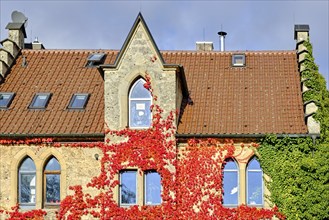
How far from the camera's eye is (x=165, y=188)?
33062 millimetres

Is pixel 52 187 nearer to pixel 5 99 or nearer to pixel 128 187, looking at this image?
pixel 128 187

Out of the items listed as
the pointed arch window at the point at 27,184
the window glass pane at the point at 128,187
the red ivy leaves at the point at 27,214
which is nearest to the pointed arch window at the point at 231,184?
the window glass pane at the point at 128,187

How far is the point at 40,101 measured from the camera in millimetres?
36500

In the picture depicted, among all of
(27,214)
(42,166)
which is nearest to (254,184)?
(42,166)

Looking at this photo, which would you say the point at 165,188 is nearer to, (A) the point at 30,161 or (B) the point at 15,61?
(A) the point at 30,161

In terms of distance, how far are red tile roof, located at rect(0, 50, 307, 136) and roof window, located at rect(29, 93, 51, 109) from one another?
0.24 m

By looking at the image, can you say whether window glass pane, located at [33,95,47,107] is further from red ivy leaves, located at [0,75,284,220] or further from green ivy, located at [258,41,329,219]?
green ivy, located at [258,41,329,219]

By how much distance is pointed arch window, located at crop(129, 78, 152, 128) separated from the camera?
112 ft

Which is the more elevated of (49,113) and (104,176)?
(49,113)

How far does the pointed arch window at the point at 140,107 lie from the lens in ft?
112

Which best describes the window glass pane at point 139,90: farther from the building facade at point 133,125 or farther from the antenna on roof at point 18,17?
the antenna on roof at point 18,17

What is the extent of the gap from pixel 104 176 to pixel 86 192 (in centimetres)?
114

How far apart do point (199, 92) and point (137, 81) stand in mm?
3786

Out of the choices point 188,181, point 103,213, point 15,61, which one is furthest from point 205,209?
point 15,61
